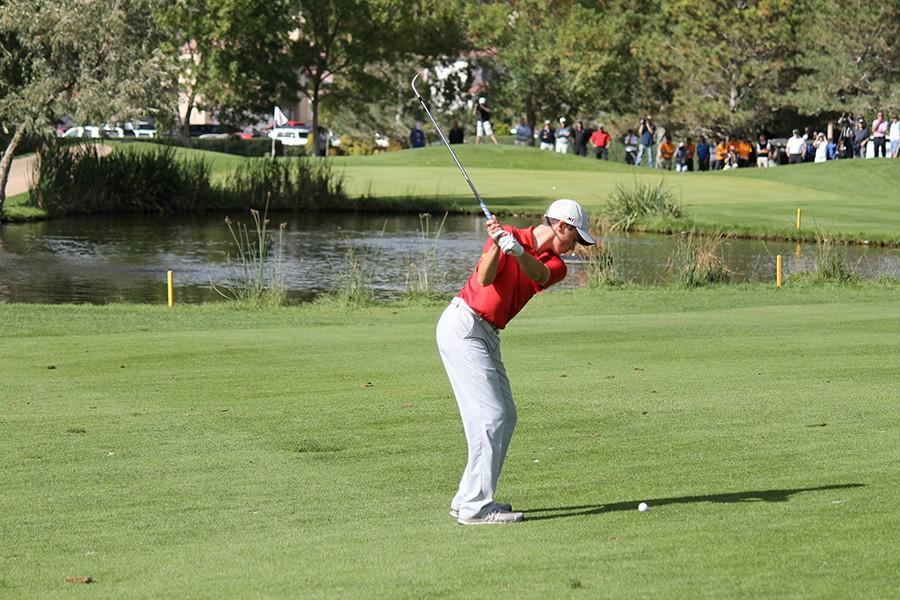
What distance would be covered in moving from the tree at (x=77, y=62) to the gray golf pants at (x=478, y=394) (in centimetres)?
3223

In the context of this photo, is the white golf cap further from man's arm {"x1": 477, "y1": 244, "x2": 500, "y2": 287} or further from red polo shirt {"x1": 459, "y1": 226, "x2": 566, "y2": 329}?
man's arm {"x1": 477, "y1": 244, "x2": 500, "y2": 287}

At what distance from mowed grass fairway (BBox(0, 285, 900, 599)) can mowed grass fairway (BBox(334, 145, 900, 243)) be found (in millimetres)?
23500

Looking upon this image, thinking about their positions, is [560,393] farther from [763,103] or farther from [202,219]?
[763,103]

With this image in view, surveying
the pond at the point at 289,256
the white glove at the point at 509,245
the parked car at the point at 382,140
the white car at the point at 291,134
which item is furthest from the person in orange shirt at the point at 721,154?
the white glove at the point at 509,245

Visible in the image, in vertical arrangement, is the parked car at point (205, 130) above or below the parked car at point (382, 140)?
above

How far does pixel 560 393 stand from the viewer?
13312 mm

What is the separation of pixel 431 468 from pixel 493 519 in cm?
171

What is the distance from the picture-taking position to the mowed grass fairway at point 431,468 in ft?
24.2

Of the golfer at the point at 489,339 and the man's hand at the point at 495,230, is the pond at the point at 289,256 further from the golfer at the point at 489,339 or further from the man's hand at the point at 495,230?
the man's hand at the point at 495,230

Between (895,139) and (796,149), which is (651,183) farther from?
(796,149)

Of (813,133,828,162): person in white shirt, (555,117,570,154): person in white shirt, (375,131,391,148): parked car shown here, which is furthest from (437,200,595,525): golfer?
(375,131,391,148): parked car

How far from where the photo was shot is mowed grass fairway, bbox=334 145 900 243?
4256 centimetres

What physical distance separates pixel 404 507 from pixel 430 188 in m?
44.2

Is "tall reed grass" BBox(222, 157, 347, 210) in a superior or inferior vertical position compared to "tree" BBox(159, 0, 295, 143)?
inferior
